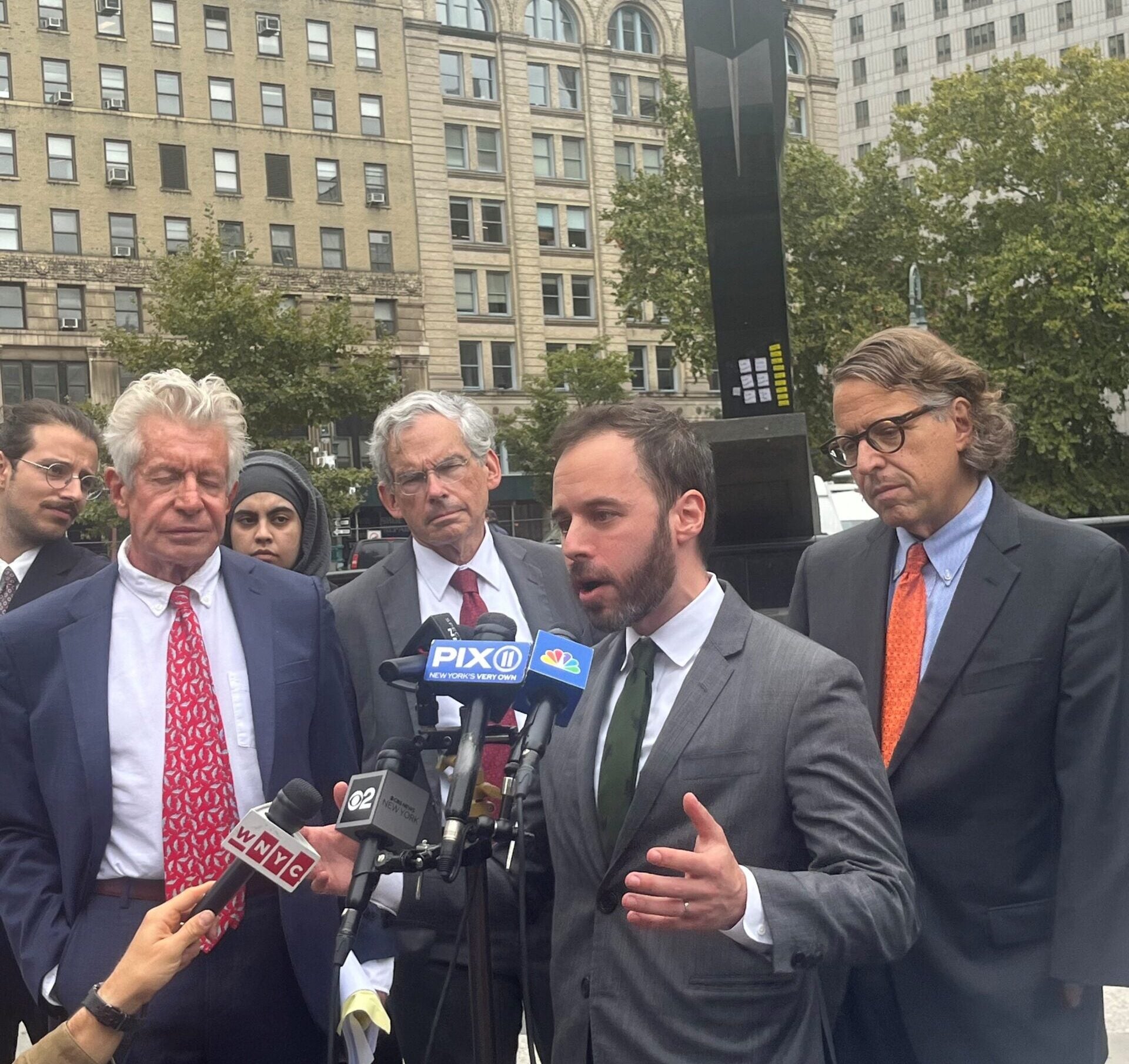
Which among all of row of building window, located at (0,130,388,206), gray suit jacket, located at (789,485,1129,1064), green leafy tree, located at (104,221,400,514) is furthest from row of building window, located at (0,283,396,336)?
gray suit jacket, located at (789,485,1129,1064)

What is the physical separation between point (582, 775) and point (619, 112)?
57400 millimetres

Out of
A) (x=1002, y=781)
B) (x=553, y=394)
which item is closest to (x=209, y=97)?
(x=553, y=394)

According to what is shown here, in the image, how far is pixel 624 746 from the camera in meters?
2.39

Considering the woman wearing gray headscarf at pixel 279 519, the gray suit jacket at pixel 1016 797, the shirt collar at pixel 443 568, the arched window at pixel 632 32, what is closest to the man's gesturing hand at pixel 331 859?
the gray suit jacket at pixel 1016 797

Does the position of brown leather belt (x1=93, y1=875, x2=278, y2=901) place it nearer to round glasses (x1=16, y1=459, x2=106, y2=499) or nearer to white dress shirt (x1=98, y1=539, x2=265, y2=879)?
white dress shirt (x1=98, y1=539, x2=265, y2=879)

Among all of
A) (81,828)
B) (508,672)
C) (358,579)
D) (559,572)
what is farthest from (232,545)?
(508,672)

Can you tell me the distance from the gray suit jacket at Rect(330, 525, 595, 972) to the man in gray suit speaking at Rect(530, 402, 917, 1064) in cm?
78

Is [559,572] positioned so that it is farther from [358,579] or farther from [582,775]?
[582,775]

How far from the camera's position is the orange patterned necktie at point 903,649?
304 centimetres

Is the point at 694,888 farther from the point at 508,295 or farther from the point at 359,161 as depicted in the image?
the point at 508,295

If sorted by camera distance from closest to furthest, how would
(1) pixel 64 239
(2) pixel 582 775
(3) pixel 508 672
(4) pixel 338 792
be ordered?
1. (3) pixel 508 672
2. (4) pixel 338 792
3. (2) pixel 582 775
4. (1) pixel 64 239

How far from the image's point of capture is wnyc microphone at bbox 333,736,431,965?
1896mm

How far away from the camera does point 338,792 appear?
7.53 feet

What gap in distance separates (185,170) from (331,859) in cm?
4886
